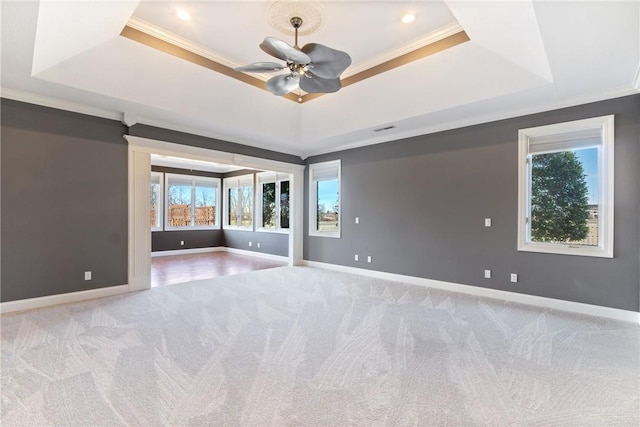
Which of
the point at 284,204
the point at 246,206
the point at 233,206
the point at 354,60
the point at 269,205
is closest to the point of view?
the point at 354,60

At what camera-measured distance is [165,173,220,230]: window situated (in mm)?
9055

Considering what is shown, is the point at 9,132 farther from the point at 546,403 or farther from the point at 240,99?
the point at 546,403

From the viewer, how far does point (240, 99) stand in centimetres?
484

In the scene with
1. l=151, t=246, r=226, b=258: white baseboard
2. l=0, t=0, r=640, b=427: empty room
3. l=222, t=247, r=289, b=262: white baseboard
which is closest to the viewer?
l=0, t=0, r=640, b=427: empty room

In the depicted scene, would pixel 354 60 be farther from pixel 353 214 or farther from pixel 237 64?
pixel 353 214

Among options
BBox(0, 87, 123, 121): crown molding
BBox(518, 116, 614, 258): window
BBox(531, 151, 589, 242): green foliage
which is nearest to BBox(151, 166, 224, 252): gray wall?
BBox(0, 87, 123, 121): crown molding

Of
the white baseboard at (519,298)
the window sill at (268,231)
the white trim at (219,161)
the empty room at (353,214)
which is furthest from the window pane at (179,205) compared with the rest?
the white baseboard at (519,298)

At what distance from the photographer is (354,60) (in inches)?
175

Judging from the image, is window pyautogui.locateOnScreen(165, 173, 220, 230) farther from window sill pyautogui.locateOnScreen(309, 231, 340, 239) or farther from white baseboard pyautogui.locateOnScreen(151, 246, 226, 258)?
window sill pyautogui.locateOnScreen(309, 231, 340, 239)

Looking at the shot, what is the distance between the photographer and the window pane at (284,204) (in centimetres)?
805

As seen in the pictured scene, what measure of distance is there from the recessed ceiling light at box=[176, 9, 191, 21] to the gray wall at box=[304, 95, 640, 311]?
12.3ft

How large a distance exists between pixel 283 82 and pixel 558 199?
13.3 feet

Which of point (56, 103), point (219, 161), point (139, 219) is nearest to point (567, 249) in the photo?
point (219, 161)

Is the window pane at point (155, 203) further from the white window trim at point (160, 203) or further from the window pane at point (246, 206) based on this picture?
the window pane at point (246, 206)
